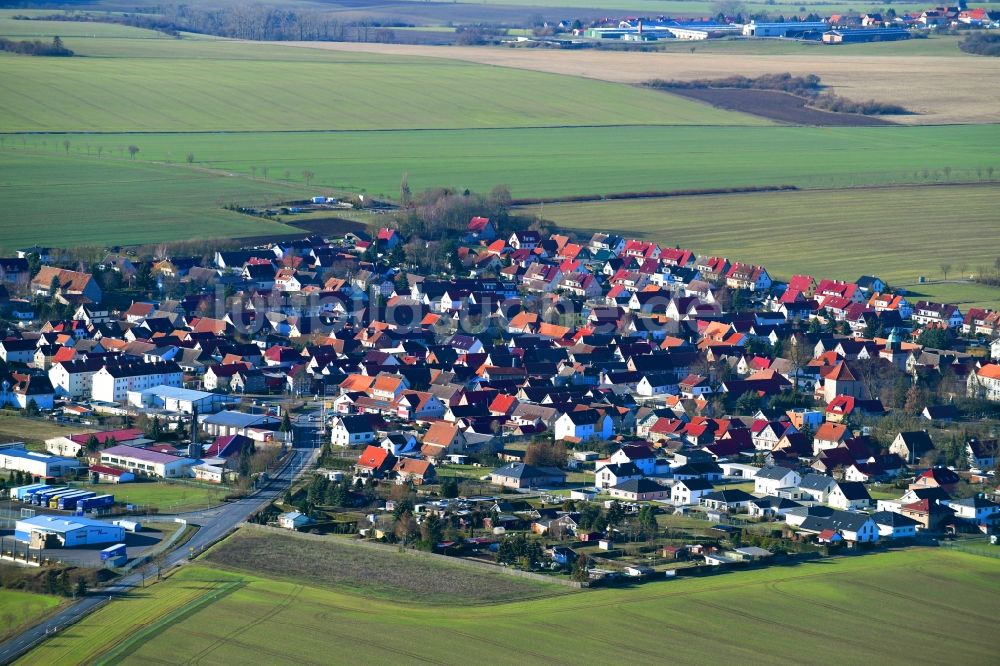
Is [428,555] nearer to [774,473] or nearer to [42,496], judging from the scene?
[42,496]

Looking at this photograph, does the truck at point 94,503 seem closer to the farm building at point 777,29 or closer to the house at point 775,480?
the house at point 775,480

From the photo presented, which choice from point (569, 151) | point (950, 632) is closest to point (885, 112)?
point (569, 151)

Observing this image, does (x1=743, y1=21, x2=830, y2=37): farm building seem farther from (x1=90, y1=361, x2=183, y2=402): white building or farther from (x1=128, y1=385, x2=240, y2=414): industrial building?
(x1=128, y1=385, x2=240, y2=414): industrial building

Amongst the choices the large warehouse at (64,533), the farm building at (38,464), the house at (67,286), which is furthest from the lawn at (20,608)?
the house at (67,286)

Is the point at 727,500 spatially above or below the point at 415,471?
above

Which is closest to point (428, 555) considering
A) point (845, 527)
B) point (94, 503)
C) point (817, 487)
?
point (94, 503)

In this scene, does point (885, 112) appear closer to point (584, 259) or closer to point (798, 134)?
point (798, 134)
